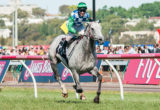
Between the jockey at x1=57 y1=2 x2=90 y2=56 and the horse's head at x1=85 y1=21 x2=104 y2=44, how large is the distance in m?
0.58

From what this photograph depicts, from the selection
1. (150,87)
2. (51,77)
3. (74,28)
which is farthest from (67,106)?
(51,77)

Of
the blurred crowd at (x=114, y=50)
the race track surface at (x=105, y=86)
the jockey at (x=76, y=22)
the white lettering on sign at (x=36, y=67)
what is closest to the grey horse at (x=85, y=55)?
the jockey at (x=76, y=22)

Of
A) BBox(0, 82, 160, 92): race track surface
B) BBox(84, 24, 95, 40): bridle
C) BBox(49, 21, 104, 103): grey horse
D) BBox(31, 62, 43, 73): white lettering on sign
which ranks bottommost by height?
BBox(0, 82, 160, 92): race track surface

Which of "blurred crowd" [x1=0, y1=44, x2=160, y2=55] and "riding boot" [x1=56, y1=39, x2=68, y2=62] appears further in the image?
"blurred crowd" [x1=0, y1=44, x2=160, y2=55]

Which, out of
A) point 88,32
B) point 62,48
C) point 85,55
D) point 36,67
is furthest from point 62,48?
point 36,67

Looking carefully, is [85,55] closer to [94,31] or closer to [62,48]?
[94,31]

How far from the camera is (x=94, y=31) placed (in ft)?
35.0

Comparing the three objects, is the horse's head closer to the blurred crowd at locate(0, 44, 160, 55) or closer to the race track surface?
the race track surface

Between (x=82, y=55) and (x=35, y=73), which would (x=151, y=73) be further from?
(x=82, y=55)

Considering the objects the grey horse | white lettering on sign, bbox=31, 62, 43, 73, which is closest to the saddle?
the grey horse

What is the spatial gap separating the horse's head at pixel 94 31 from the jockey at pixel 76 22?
0.58 m

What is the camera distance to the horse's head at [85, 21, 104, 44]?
10.5 m

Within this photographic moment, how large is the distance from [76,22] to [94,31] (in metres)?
1.03

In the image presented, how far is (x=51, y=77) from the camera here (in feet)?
57.6
